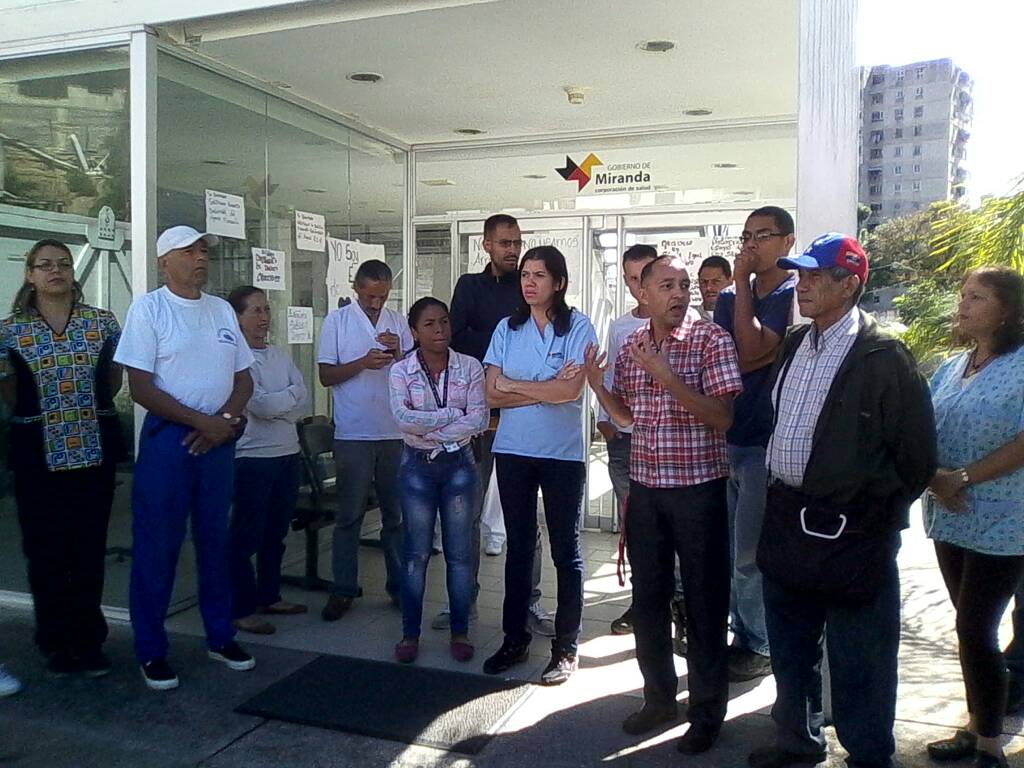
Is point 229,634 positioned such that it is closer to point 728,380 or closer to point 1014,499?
point 728,380

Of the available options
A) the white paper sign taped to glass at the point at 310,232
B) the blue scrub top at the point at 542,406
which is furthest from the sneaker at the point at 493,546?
the blue scrub top at the point at 542,406

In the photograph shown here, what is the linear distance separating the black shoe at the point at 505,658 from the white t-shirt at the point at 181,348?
5.55 ft

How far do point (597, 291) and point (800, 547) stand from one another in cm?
445

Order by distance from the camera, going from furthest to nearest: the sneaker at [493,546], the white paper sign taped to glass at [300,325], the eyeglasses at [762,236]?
the sneaker at [493,546] < the white paper sign taped to glass at [300,325] < the eyeglasses at [762,236]

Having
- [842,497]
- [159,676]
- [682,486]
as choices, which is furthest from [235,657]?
[842,497]

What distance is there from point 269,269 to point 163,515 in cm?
215

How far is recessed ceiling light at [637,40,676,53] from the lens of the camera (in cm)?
518

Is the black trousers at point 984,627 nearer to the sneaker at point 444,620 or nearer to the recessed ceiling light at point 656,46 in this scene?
the sneaker at point 444,620

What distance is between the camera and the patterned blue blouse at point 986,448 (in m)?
3.24

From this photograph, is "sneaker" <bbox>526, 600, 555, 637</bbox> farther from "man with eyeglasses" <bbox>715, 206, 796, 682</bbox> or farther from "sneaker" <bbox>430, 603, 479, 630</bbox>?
"man with eyeglasses" <bbox>715, 206, 796, 682</bbox>

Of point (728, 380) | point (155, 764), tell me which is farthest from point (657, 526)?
point (155, 764)

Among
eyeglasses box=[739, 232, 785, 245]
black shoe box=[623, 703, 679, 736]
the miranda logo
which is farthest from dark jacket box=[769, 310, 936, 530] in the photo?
the miranda logo

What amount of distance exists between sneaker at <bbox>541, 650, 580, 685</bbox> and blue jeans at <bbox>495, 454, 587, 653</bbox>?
3 centimetres

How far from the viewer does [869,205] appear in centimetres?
505
